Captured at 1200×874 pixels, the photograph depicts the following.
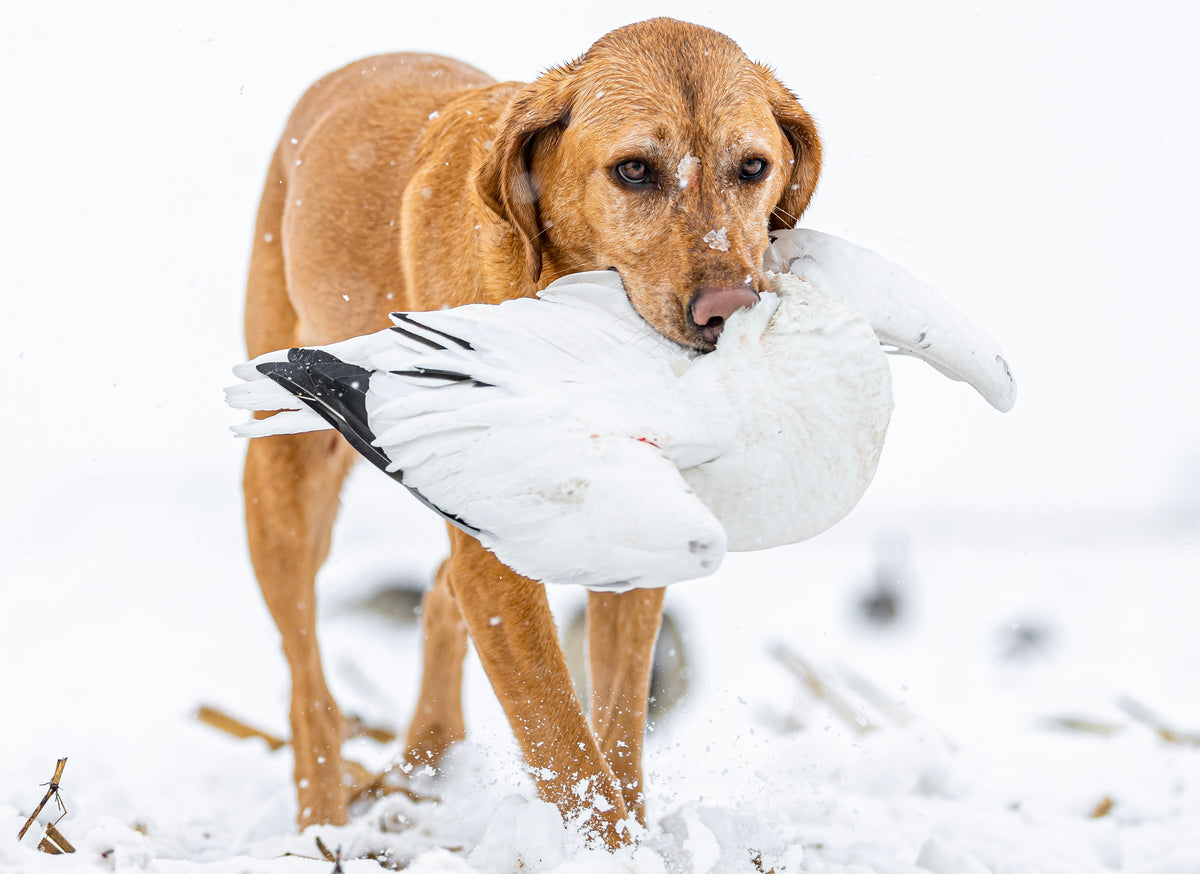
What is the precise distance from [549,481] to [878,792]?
2.07 meters

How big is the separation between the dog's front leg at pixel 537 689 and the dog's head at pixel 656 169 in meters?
0.71

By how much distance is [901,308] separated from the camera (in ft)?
7.66

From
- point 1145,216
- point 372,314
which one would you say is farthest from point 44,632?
point 1145,216

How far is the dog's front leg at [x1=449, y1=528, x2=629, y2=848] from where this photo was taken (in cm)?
258

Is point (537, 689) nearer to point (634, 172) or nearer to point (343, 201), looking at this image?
point (634, 172)

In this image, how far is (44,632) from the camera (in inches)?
181

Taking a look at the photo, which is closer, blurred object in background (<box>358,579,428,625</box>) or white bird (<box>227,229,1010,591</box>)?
white bird (<box>227,229,1010,591</box>)

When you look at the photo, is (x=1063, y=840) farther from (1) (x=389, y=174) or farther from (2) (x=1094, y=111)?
(2) (x=1094, y=111)

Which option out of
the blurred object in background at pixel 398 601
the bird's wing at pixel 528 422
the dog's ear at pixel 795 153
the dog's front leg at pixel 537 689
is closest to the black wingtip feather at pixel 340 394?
the bird's wing at pixel 528 422

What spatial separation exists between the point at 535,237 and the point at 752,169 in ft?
1.63

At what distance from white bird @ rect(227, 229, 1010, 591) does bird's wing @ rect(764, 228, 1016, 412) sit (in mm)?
151

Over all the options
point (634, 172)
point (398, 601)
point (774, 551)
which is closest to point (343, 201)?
point (634, 172)

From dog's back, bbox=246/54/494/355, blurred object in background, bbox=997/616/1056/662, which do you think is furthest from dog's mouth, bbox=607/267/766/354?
blurred object in background, bbox=997/616/1056/662

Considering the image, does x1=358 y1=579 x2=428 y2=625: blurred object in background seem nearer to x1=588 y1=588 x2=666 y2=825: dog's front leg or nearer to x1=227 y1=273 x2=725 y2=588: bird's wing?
x1=588 y1=588 x2=666 y2=825: dog's front leg
